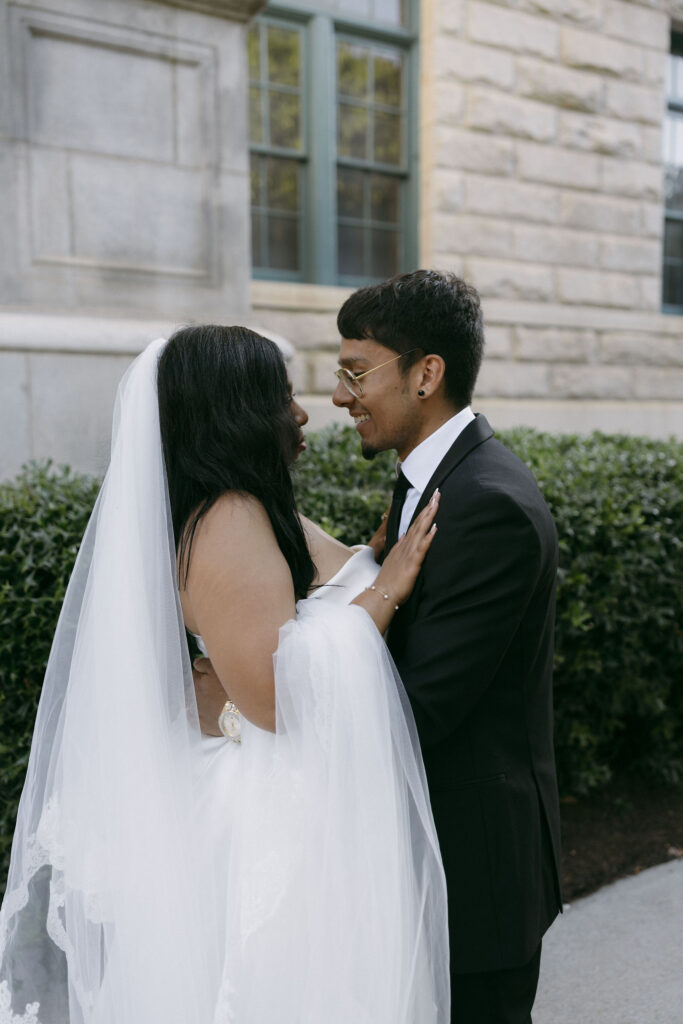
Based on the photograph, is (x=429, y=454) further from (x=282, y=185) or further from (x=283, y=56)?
(x=283, y=56)

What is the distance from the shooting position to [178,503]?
6.97ft

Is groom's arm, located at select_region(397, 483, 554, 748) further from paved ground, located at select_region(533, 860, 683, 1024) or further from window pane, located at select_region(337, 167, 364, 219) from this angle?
window pane, located at select_region(337, 167, 364, 219)

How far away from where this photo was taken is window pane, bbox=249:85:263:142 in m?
8.41

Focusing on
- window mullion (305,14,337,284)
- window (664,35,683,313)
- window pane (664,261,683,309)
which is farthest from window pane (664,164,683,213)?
window mullion (305,14,337,284)

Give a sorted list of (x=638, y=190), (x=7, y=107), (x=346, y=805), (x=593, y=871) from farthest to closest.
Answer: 1. (x=638, y=190)
2. (x=7, y=107)
3. (x=593, y=871)
4. (x=346, y=805)

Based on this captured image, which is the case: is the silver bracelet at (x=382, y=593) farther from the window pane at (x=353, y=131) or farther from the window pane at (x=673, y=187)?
the window pane at (x=673, y=187)

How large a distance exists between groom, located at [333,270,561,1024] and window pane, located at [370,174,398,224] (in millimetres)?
7438

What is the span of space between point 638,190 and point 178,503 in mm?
9893

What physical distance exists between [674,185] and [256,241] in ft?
20.2

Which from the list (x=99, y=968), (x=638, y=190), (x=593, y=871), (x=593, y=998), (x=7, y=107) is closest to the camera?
(x=99, y=968)

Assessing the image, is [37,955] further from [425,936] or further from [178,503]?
[178,503]

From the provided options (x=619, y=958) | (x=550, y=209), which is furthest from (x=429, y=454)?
(x=550, y=209)

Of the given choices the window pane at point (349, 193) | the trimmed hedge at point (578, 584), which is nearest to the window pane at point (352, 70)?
the window pane at point (349, 193)

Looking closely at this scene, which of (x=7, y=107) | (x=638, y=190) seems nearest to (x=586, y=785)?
(x=7, y=107)
